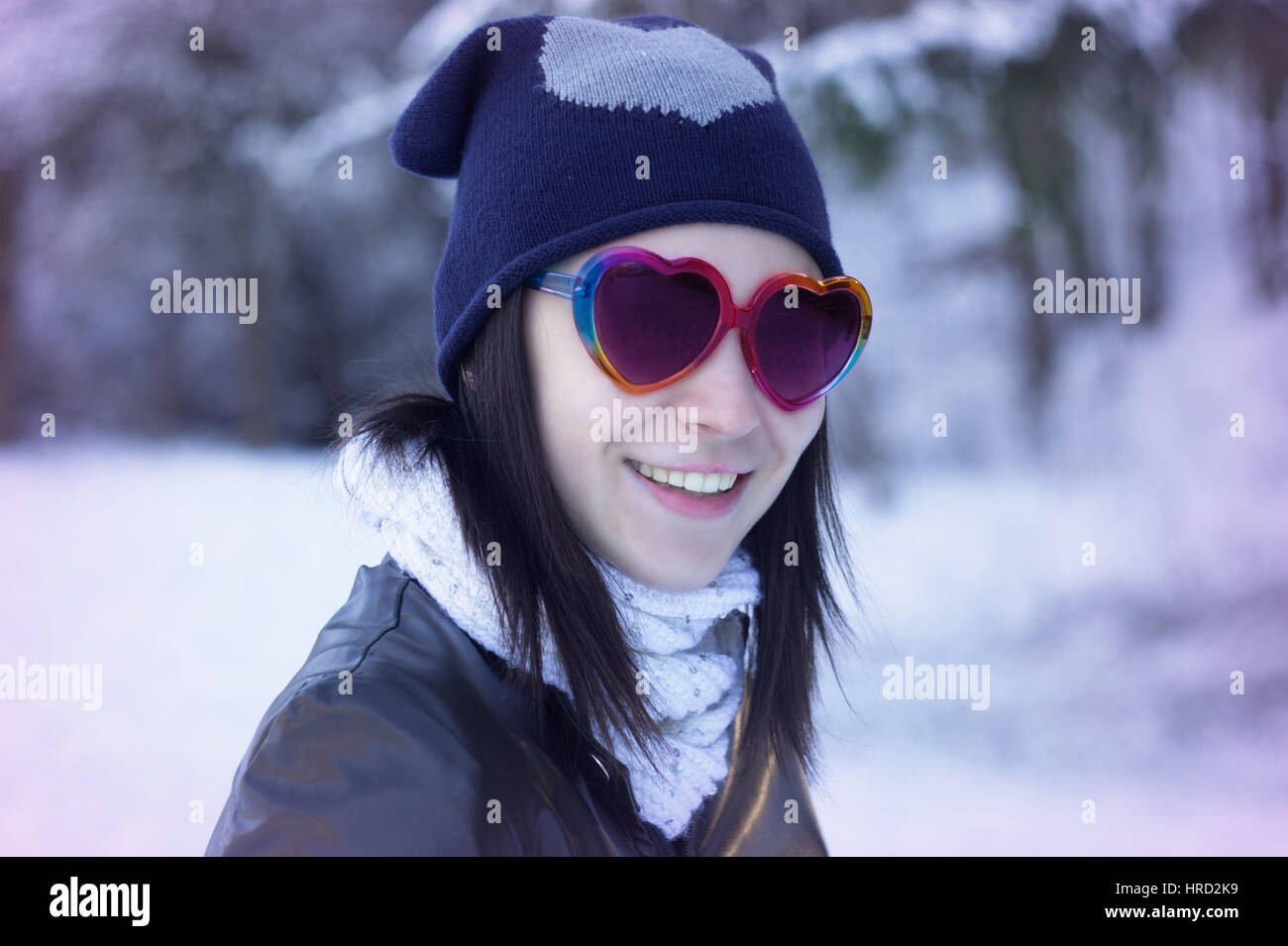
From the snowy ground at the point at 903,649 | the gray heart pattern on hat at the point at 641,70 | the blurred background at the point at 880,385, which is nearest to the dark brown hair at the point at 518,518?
the gray heart pattern on hat at the point at 641,70

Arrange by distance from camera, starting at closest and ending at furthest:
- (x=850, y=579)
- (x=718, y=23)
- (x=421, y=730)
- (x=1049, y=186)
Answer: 1. (x=421, y=730)
2. (x=850, y=579)
3. (x=718, y=23)
4. (x=1049, y=186)

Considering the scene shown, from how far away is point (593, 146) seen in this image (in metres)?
1.09

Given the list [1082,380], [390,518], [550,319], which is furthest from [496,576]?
[1082,380]

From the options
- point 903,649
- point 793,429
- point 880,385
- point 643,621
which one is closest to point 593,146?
point 793,429

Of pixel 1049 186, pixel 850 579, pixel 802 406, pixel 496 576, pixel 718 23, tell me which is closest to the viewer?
pixel 496 576

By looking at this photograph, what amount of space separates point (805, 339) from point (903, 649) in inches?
101

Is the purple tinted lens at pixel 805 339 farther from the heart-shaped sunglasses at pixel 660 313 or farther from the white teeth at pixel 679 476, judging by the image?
the white teeth at pixel 679 476

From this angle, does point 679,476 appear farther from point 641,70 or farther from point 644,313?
point 641,70

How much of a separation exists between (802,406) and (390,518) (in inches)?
21.8

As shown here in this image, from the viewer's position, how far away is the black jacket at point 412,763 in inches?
32.9

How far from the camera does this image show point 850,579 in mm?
1510

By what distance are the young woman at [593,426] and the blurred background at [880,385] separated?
1.74 meters

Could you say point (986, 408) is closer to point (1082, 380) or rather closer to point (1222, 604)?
point (1082, 380)

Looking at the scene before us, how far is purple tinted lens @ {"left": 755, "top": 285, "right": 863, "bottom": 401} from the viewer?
111cm
